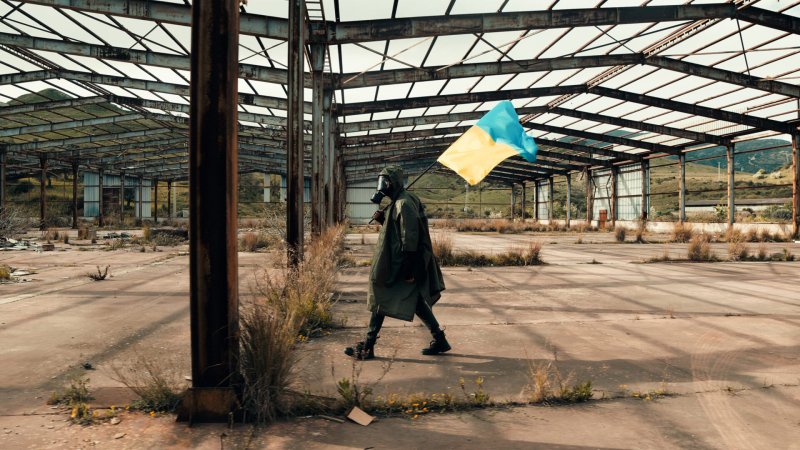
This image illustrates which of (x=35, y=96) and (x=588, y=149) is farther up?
(x=35, y=96)

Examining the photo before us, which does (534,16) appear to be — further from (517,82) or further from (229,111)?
(229,111)

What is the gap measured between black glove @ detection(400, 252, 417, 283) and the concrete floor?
0.71 meters

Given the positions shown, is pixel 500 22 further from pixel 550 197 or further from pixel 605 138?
pixel 550 197

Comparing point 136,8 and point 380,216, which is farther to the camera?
point 136,8

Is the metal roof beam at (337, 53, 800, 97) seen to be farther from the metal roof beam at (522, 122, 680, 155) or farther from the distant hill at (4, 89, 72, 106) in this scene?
the distant hill at (4, 89, 72, 106)

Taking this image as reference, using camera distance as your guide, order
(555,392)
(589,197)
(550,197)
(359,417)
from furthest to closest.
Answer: (550,197) < (589,197) < (555,392) < (359,417)

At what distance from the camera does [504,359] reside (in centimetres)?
431

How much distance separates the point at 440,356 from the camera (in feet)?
14.6

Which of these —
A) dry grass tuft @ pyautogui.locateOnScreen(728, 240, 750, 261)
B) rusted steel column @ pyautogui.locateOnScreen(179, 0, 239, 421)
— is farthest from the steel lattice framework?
rusted steel column @ pyautogui.locateOnScreen(179, 0, 239, 421)

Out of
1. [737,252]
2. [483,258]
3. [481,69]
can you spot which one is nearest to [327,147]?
[481,69]

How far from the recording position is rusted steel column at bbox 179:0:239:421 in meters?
3.06

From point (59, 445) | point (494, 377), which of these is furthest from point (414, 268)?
point (59, 445)

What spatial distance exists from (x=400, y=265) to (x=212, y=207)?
173cm

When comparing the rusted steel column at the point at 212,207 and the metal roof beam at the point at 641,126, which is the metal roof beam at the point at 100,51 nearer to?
Result: the rusted steel column at the point at 212,207
